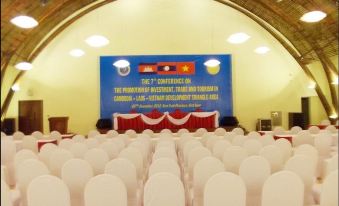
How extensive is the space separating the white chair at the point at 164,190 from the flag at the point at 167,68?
12.3 metres

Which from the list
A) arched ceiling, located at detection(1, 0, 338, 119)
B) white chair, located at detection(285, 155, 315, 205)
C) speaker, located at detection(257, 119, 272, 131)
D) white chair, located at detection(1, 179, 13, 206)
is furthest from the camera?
speaker, located at detection(257, 119, 272, 131)

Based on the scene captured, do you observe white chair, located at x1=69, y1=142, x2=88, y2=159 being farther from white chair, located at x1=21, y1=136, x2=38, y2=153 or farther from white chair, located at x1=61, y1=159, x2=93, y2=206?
white chair, located at x1=61, y1=159, x2=93, y2=206

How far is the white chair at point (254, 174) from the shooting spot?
3.69 m

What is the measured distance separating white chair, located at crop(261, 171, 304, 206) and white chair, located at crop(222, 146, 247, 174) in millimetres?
1515

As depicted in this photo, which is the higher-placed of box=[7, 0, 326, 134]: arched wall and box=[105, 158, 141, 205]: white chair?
box=[7, 0, 326, 134]: arched wall

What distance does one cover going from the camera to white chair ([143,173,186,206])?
2861 millimetres

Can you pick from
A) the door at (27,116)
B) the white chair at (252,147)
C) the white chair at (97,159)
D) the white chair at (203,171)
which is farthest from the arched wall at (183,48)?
the white chair at (203,171)

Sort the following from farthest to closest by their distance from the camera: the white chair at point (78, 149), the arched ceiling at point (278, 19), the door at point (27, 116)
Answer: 1. the arched ceiling at point (278, 19)
2. the white chair at point (78, 149)
3. the door at point (27, 116)

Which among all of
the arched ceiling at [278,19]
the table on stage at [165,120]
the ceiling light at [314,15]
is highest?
the arched ceiling at [278,19]

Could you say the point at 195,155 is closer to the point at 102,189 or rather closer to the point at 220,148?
the point at 220,148

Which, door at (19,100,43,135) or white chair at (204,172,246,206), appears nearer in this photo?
white chair at (204,172,246,206)

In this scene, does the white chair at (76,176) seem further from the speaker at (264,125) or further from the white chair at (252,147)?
the speaker at (264,125)

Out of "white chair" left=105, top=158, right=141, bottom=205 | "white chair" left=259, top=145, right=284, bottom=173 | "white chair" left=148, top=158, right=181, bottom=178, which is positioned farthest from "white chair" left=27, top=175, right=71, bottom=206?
"white chair" left=259, top=145, right=284, bottom=173

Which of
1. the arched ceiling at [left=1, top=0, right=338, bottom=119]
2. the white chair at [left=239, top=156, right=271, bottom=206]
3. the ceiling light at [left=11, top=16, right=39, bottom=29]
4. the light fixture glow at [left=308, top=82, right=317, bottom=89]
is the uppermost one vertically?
the arched ceiling at [left=1, top=0, right=338, bottom=119]
